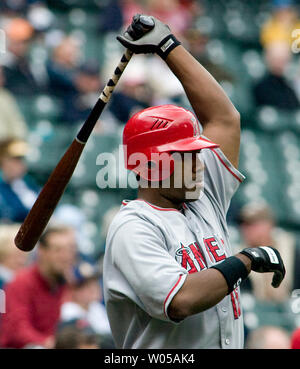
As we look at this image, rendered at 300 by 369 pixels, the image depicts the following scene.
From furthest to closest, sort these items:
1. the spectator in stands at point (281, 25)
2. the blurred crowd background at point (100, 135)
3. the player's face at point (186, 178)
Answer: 1. the spectator in stands at point (281, 25)
2. the blurred crowd background at point (100, 135)
3. the player's face at point (186, 178)

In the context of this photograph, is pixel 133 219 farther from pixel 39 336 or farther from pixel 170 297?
pixel 39 336

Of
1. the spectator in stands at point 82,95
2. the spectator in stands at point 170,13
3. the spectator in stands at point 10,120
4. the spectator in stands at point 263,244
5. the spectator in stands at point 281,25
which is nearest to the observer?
the spectator in stands at point 263,244

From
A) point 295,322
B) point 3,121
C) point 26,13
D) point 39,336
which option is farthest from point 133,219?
point 26,13

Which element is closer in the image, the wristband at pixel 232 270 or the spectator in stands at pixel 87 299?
the wristband at pixel 232 270

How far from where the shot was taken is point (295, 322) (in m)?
5.36

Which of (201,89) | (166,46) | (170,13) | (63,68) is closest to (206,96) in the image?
(201,89)

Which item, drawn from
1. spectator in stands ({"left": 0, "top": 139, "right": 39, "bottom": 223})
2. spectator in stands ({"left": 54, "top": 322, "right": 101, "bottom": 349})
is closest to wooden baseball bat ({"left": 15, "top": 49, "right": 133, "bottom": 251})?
spectator in stands ({"left": 54, "top": 322, "right": 101, "bottom": 349})

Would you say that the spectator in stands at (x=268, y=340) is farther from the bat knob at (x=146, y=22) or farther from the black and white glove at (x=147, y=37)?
the bat knob at (x=146, y=22)

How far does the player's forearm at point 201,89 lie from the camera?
3.02 m

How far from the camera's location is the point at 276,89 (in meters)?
8.41

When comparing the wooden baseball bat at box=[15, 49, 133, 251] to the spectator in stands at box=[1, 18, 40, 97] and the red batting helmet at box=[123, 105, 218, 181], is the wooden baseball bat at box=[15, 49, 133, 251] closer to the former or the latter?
the red batting helmet at box=[123, 105, 218, 181]

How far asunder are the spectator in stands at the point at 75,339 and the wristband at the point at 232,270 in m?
1.35

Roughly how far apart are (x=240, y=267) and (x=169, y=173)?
442mm

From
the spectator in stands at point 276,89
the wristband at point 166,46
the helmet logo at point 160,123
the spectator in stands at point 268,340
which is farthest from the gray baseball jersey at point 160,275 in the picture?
the spectator in stands at point 276,89
